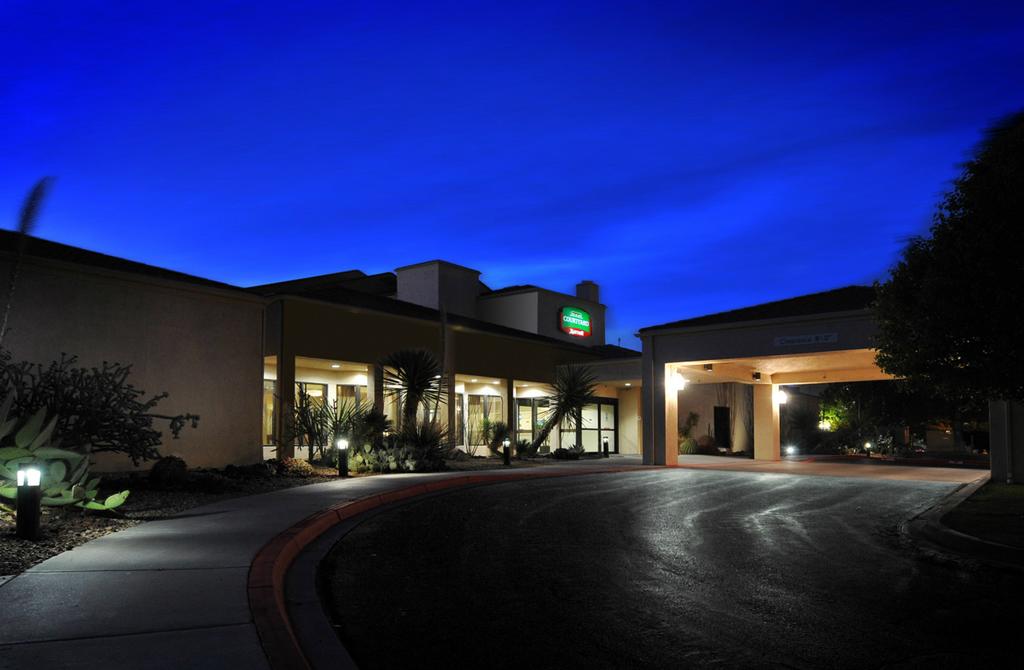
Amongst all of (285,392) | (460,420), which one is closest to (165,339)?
(285,392)

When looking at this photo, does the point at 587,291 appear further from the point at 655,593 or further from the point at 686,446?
the point at 655,593

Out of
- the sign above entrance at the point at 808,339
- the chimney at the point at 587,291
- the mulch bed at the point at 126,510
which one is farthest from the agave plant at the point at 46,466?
A: the chimney at the point at 587,291

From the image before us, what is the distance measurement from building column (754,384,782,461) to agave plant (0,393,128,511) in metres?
26.6

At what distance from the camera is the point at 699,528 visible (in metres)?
10.8

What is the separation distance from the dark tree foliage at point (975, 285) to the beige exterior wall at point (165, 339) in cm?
1432

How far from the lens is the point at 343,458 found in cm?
1742

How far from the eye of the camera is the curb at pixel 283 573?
15.4 ft

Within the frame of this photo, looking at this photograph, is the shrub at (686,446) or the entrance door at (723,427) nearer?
the shrub at (686,446)

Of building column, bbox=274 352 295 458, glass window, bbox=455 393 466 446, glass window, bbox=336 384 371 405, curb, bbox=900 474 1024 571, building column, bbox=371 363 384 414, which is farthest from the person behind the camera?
glass window, bbox=455 393 466 446

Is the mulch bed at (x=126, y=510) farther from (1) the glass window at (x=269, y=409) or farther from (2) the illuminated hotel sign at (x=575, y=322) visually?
(2) the illuminated hotel sign at (x=575, y=322)

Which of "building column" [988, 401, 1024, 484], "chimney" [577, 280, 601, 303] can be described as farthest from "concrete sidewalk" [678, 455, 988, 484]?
"chimney" [577, 280, 601, 303]

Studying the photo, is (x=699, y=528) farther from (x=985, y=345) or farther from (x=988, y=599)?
(x=985, y=345)

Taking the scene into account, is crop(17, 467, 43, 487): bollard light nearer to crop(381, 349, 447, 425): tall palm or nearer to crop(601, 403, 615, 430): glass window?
crop(381, 349, 447, 425): tall palm

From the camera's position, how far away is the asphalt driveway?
16.7 ft
